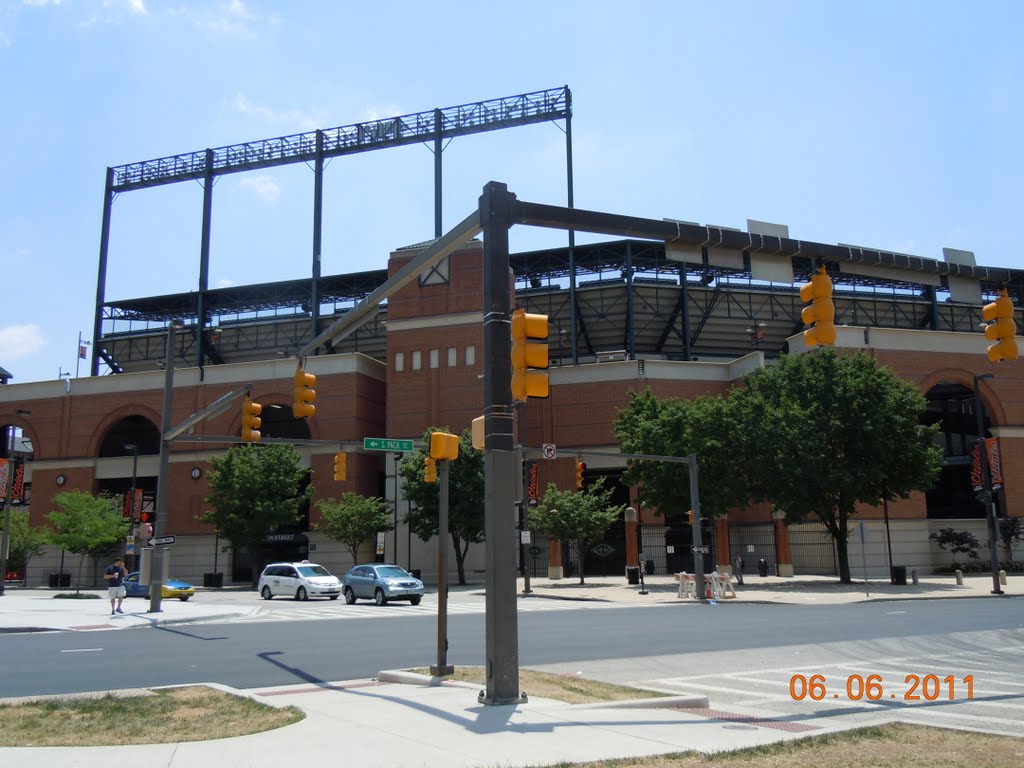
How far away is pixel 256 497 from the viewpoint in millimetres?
52219

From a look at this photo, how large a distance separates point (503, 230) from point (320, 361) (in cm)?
5142

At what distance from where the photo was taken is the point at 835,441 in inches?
1598

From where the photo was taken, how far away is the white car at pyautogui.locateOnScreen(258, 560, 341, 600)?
3862 cm

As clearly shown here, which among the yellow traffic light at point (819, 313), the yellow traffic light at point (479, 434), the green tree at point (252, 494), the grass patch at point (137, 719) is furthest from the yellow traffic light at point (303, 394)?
the green tree at point (252, 494)

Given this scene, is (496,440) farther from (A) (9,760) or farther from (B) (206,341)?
(B) (206,341)

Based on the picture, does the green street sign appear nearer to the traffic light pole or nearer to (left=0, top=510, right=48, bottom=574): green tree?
A: the traffic light pole

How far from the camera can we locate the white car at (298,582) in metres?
38.6

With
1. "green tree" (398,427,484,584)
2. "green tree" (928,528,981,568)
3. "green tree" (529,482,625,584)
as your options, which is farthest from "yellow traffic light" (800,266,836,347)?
"green tree" (928,528,981,568)

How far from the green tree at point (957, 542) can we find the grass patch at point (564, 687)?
154ft

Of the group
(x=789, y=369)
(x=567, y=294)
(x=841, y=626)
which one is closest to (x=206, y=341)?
(x=567, y=294)

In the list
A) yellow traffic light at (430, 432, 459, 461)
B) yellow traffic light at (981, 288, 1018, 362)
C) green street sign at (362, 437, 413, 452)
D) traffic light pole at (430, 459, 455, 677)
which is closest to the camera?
traffic light pole at (430, 459, 455, 677)
